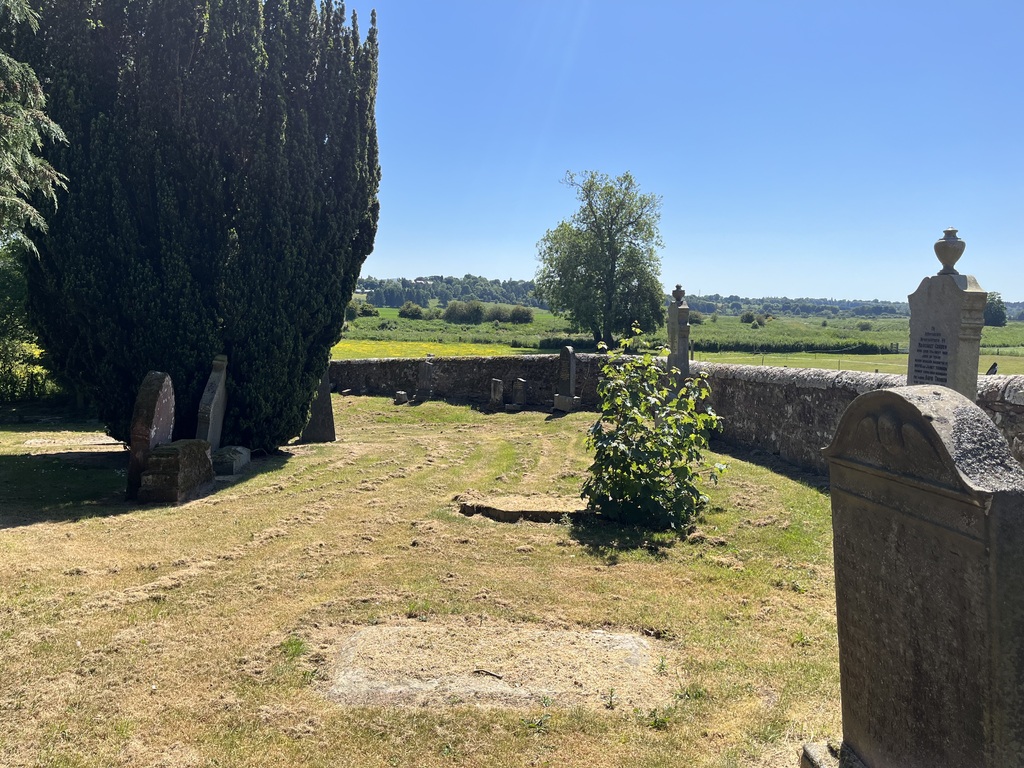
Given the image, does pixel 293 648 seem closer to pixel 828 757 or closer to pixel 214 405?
pixel 828 757

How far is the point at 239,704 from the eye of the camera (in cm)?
380

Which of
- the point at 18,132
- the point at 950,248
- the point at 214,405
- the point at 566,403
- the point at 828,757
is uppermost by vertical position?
the point at 18,132

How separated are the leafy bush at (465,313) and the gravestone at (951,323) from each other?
62.8m

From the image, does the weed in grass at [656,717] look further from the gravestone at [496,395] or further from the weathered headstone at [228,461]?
the gravestone at [496,395]

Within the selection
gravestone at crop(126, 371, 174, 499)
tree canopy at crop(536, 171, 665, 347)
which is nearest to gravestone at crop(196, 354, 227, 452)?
gravestone at crop(126, 371, 174, 499)

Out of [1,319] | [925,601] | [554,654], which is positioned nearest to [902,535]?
[925,601]

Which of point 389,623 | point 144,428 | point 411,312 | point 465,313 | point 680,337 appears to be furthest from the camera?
point 411,312

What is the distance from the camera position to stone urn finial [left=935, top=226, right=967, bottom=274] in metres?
6.54

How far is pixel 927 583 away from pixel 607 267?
149 ft

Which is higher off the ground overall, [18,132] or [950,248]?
[18,132]

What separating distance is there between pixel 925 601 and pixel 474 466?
30.7 ft

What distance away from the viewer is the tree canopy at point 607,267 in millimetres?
46125

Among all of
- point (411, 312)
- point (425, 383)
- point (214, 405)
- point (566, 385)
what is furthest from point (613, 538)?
point (411, 312)

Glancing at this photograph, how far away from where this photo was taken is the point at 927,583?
255 cm
